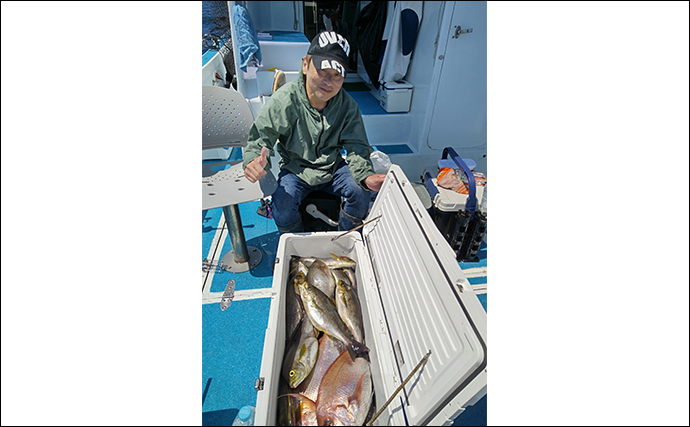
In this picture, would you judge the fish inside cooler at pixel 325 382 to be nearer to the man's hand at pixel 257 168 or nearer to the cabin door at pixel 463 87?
the man's hand at pixel 257 168

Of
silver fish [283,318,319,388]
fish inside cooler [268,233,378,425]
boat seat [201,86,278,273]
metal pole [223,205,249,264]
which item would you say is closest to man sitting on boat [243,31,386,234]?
boat seat [201,86,278,273]

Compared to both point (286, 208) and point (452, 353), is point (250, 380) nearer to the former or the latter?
point (286, 208)

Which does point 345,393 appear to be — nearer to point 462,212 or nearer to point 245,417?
point 245,417

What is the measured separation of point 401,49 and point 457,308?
13.7 feet

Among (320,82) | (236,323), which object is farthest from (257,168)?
(236,323)

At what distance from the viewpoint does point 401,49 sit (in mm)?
4148

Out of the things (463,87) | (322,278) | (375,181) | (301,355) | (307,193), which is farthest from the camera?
(463,87)

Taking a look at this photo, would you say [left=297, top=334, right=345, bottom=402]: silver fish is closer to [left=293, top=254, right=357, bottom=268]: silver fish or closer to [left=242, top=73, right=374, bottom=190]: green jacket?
[left=293, top=254, right=357, bottom=268]: silver fish

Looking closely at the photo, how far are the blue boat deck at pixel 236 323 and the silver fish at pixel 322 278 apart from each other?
55 cm

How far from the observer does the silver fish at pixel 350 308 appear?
5.50ft

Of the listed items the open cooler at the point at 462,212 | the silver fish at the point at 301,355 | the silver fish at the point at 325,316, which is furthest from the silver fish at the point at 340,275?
the open cooler at the point at 462,212

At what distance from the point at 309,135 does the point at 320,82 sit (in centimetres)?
40

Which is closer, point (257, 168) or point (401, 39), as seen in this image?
point (257, 168)

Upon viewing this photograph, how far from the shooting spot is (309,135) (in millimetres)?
2174
